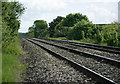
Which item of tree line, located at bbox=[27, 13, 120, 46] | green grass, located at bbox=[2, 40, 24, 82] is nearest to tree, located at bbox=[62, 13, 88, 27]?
tree line, located at bbox=[27, 13, 120, 46]

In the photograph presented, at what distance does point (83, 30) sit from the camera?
59281mm

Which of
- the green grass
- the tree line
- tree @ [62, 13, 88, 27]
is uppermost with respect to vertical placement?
tree @ [62, 13, 88, 27]

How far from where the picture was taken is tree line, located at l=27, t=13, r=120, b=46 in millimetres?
35000

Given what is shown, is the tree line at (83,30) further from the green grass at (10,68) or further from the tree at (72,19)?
the green grass at (10,68)

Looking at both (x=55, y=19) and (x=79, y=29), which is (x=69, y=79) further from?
(x=55, y=19)

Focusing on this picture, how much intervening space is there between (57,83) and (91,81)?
1.23 metres

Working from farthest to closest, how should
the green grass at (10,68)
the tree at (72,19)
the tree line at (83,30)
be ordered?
the tree at (72,19) → the tree line at (83,30) → the green grass at (10,68)

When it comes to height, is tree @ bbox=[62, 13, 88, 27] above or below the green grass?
above

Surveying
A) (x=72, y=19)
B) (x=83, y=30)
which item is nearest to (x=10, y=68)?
(x=83, y=30)

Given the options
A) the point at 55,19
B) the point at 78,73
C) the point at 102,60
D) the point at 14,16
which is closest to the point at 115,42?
the point at 14,16

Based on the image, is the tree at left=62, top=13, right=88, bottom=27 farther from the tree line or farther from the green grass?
the green grass

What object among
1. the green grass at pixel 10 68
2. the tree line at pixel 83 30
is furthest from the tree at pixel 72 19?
the green grass at pixel 10 68

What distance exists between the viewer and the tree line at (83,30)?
115 feet

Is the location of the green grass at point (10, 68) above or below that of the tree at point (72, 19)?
below
